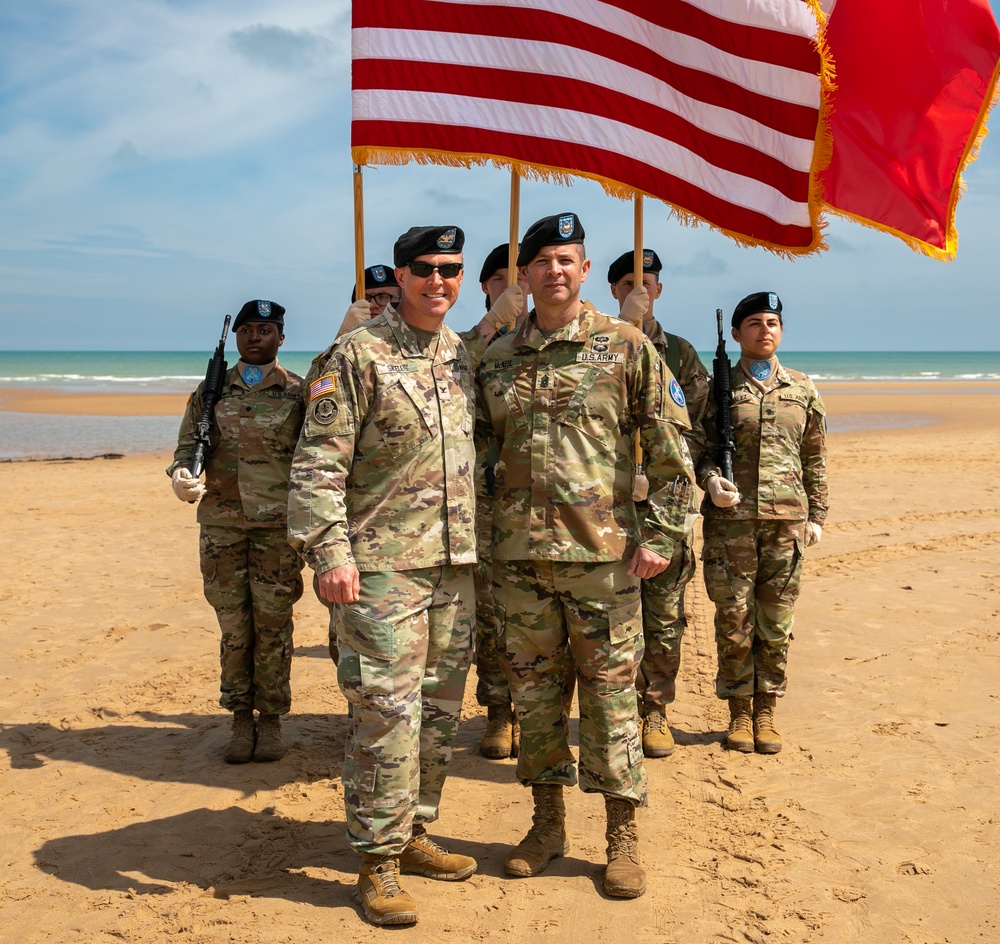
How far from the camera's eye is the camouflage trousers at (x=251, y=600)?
5.20 m

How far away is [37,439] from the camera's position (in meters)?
21.7

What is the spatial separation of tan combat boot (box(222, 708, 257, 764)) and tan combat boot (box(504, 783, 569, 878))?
71.5 inches

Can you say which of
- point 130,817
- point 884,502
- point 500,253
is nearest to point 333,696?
point 130,817

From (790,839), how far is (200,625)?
527 cm

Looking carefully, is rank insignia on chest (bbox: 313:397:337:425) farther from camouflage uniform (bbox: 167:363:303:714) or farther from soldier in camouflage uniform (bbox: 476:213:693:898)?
camouflage uniform (bbox: 167:363:303:714)

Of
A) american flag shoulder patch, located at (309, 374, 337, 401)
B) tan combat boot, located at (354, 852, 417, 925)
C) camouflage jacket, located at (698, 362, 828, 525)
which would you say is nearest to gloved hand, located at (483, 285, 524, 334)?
american flag shoulder patch, located at (309, 374, 337, 401)

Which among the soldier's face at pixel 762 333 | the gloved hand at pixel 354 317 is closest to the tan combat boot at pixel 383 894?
the gloved hand at pixel 354 317

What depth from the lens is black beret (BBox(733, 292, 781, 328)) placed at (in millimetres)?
5434

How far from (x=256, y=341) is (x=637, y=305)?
202cm

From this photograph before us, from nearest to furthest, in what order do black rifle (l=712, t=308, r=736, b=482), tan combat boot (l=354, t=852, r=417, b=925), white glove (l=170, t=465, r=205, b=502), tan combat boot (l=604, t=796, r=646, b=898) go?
tan combat boot (l=354, t=852, r=417, b=925), tan combat boot (l=604, t=796, r=646, b=898), white glove (l=170, t=465, r=205, b=502), black rifle (l=712, t=308, r=736, b=482)

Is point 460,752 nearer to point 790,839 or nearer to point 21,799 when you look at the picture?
point 790,839

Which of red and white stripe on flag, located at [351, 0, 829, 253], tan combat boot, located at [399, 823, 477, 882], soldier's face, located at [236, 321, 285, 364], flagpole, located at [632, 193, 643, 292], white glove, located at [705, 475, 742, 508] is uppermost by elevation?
red and white stripe on flag, located at [351, 0, 829, 253]

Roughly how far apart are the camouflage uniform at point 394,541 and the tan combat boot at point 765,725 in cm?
218

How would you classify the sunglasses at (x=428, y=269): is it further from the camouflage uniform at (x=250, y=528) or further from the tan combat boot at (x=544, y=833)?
the tan combat boot at (x=544, y=833)
